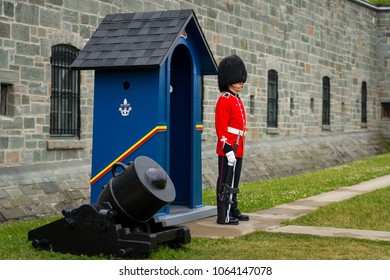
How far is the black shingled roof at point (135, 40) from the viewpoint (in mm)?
9266

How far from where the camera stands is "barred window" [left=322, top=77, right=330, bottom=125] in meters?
24.8

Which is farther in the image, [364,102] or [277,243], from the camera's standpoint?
[364,102]

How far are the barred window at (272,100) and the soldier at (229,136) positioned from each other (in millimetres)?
10849

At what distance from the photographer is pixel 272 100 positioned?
21141 millimetres

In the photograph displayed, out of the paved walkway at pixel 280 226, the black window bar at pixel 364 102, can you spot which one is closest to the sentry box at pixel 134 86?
the paved walkway at pixel 280 226

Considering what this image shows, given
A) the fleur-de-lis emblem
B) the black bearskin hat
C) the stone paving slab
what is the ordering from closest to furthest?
1. the stone paving slab
2. the fleur-de-lis emblem
3. the black bearskin hat

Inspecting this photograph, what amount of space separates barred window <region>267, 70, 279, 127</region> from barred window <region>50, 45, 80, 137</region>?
28.9 feet

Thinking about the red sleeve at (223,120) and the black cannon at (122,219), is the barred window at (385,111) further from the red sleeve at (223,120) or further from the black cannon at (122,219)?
the black cannon at (122,219)

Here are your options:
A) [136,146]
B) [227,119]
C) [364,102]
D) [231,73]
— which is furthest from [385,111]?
[136,146]

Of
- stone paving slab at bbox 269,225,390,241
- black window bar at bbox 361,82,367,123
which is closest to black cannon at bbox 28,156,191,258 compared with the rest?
stone paving slab at bbox 269,225,390,241

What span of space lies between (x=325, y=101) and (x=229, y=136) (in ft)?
51.3

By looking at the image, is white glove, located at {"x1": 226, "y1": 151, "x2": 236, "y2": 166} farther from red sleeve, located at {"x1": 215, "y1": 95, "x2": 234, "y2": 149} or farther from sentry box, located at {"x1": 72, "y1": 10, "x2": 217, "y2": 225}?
sentry box, located at {"x1": 72, "y1": 10, "x2": 217, "y2": 225}

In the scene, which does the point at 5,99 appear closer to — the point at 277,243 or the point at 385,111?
the point at 277,243

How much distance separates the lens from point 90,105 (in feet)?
43.6
